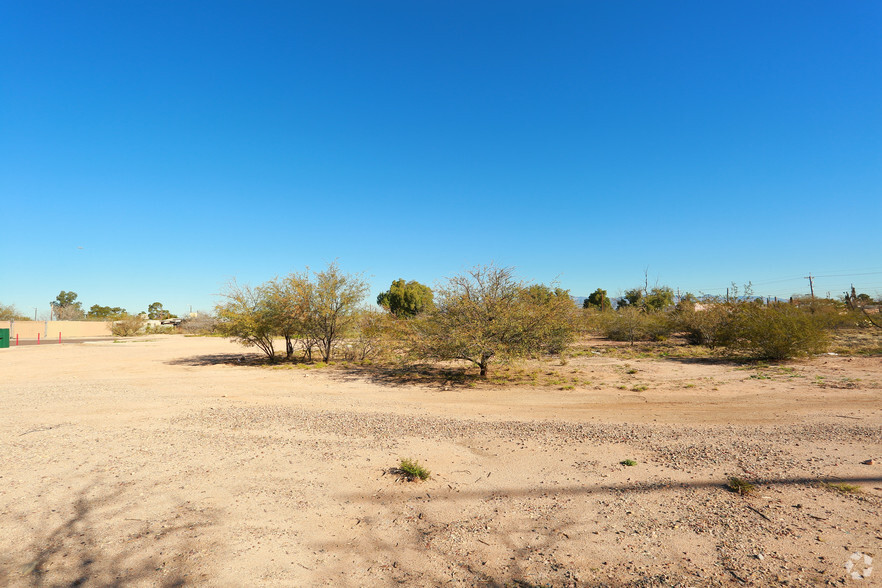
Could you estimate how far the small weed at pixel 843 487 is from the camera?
496cm

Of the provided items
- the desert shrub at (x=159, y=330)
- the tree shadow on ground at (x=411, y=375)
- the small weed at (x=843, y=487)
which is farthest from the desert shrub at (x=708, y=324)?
the desert shrub at (x=159, y=330)

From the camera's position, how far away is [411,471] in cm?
566

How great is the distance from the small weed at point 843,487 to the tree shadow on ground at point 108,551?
23.5 feet

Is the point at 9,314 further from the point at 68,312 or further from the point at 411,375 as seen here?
the point at 411,375

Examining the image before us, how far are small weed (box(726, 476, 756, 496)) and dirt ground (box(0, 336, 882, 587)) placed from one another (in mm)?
94

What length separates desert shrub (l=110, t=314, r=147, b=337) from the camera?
48.5m

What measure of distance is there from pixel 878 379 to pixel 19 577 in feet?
66.7

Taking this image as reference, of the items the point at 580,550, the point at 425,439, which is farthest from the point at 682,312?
the point at 580,550

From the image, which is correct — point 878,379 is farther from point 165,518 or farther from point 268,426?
point 165,518

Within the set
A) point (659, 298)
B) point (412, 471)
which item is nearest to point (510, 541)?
point (412, 471)

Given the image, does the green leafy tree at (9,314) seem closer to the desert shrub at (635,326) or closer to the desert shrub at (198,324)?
the desert shrub at (198,324)

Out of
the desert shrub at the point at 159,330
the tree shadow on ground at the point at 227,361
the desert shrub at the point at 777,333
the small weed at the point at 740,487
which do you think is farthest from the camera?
the desert shrub at the point at 159,330

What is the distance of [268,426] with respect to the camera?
8.43 metres

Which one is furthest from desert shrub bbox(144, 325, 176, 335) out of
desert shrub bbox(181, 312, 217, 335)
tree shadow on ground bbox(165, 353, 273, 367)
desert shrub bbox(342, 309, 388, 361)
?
desert shrub bbox(342, 309, 388, 361)
